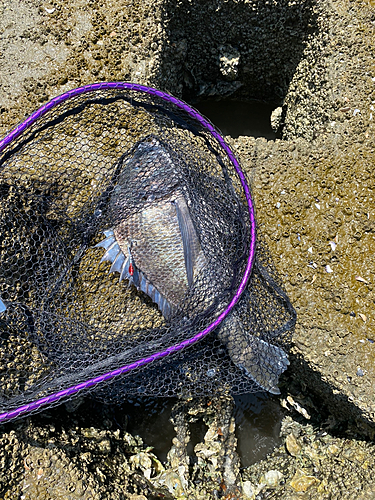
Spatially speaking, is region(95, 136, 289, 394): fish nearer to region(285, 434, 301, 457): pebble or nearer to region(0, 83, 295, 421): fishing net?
region(0, 83, 295, 421): fishing net

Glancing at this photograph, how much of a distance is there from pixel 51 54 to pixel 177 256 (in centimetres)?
160

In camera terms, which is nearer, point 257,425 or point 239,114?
point 257,425

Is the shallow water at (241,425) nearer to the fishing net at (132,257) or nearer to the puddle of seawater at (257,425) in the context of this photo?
the puddle of seawater at (257,425)

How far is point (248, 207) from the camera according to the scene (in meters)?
2.28

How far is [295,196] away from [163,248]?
36.3 inches

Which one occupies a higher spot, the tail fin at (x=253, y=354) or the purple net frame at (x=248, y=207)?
the purple net frame at (x=248, y=207)

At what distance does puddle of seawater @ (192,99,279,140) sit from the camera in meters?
3.42

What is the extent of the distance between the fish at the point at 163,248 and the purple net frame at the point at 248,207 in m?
0.25

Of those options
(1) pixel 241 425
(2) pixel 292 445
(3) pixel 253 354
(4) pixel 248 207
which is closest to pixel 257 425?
(1) pixel 241 425

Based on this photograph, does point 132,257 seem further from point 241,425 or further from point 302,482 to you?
point 302,482

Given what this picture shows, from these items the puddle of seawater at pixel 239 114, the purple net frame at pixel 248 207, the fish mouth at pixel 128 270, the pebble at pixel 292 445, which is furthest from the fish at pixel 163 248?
the puddle of seawater at pixel 239 114

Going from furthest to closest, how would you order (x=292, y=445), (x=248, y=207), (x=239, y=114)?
(x=239, y=114) < (x=292, y=445) < (x=248, y=207)

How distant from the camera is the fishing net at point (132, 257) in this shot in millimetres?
2207

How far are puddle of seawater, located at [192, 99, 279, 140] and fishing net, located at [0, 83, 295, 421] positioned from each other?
44.3 inches
